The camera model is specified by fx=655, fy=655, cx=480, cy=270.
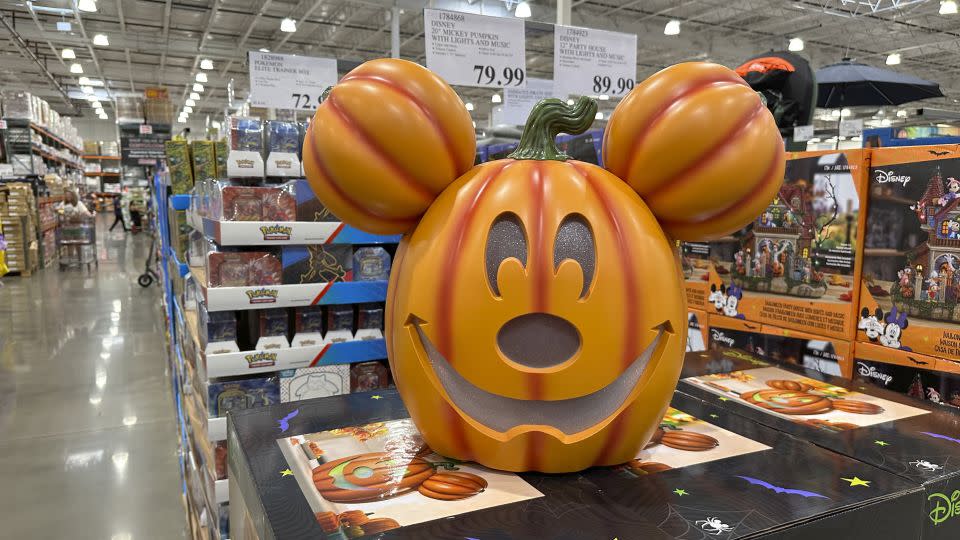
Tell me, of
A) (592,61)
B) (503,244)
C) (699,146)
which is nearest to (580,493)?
(503,244)

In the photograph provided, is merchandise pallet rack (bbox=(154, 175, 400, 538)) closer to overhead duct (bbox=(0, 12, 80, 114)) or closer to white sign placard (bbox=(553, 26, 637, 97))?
white sign placard (bbox=(553, 26, 637, 97))

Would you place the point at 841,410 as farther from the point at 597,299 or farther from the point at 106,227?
the point at 106,227

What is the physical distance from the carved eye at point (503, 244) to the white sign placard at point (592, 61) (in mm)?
3299

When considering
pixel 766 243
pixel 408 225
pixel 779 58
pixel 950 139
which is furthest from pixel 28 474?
pixel 950 139

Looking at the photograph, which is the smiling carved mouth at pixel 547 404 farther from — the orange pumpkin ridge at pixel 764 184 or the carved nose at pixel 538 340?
the orange pumpkin ridge at pixel 764 184

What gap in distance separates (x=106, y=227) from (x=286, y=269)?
2161 cm

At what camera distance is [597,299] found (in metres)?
0.89

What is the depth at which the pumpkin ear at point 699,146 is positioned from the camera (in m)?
0.90

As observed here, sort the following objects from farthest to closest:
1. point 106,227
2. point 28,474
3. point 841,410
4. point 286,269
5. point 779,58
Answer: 1. point 106,227
2. point 28,474
3. point 286,269
4. point 779,58
5. point 841,410

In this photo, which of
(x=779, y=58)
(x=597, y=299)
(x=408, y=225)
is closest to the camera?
(x=597, y=299)

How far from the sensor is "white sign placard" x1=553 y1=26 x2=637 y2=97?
4047 millimetres

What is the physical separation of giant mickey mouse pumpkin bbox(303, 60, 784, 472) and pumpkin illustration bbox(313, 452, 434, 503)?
75 mm

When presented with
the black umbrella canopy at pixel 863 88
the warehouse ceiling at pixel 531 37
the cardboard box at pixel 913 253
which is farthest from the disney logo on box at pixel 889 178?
the warehouse ceiling at pixel 531 37

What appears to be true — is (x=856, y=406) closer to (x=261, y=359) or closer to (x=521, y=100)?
(x=261, y=359)
